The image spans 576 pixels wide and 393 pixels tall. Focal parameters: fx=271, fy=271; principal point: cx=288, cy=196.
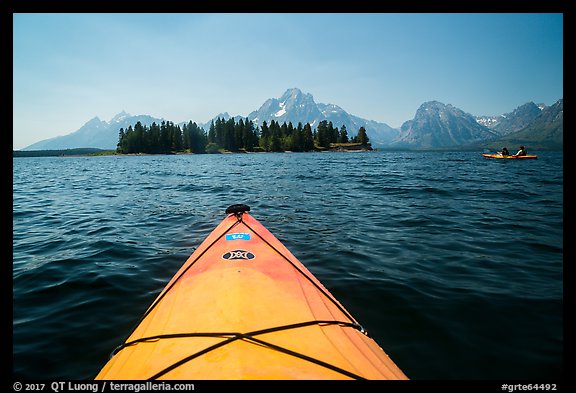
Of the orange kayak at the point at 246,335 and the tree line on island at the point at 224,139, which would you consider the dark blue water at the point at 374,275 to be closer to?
the orange kayak at the point at 246,335

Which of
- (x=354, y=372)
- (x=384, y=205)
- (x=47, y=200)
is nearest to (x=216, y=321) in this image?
(x=354, y=372)

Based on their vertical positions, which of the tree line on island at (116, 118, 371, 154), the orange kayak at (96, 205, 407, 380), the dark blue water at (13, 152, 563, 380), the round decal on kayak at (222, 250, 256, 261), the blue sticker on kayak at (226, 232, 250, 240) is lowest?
the dark blue water at (13, 152, 563, 380)

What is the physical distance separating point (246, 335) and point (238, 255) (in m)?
2.18

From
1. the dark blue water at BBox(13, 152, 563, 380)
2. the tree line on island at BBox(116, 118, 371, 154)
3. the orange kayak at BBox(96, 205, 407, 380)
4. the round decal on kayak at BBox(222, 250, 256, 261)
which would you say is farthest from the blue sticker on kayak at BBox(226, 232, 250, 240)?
the tree line on island at BBox(116, 118, 371, 154)

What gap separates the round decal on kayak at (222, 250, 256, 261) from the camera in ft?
15.4

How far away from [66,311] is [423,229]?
994 centimetres

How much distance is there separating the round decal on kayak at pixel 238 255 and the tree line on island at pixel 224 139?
128 meters

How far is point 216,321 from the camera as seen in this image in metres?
2.98

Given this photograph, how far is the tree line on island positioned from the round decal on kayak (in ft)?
419

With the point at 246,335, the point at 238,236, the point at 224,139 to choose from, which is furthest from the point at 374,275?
the point at 224,139

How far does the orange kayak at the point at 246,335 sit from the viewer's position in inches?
95.0

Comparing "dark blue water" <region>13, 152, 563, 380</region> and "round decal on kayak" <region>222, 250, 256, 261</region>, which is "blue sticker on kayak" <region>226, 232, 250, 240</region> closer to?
"round decal on kayak" <region>222, 250, 256, 261</region>

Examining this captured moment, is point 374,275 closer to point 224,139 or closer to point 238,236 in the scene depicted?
point 238,236
